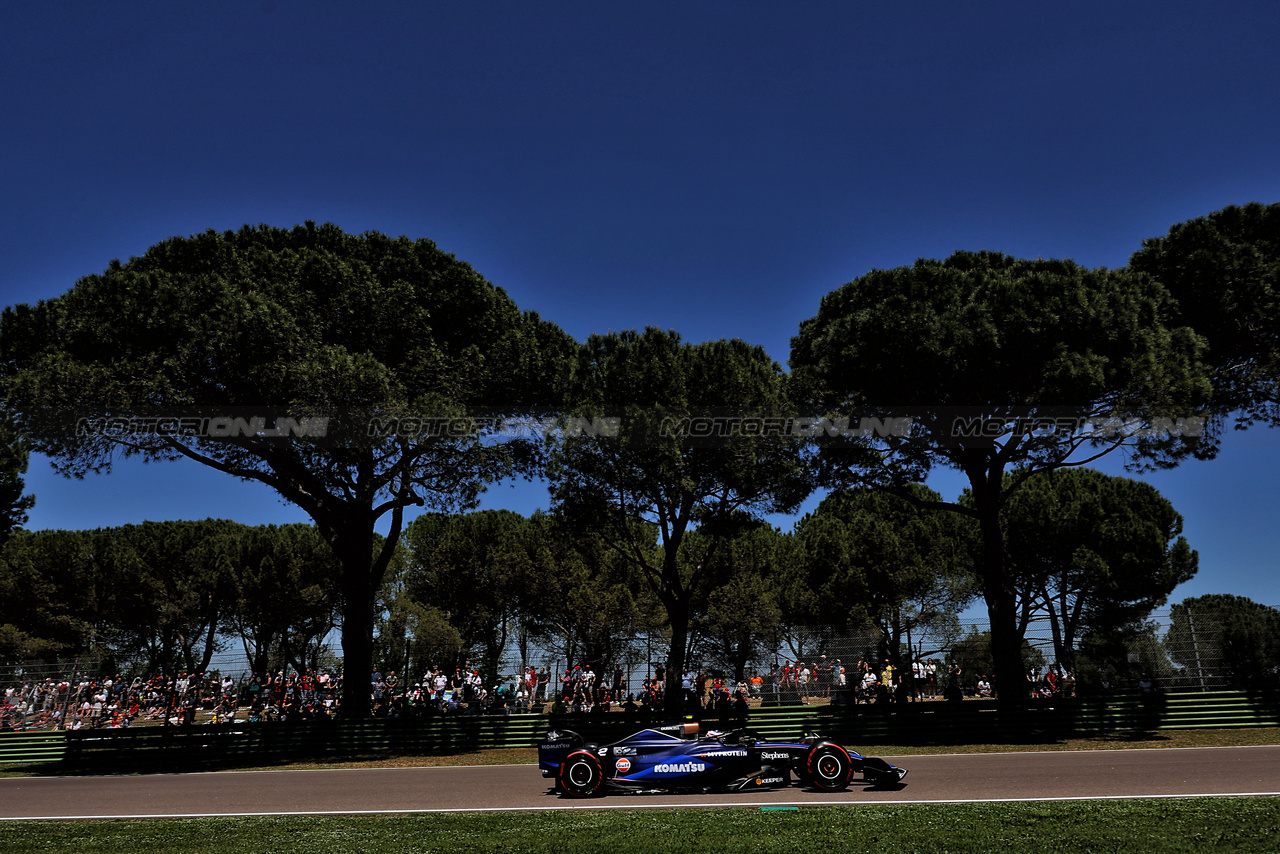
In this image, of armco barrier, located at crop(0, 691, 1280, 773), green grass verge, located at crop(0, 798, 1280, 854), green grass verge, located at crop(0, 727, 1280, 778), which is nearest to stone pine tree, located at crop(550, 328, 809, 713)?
armco barrier, located at crop(0, 691, 1280, 773)

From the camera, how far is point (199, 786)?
13.5 m

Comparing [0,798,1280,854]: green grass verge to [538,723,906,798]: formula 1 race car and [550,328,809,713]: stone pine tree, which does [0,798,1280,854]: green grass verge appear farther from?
[550,328,809,713]: stone pine tree

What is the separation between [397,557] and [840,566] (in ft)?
80.8

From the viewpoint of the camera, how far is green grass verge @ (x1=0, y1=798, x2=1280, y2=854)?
6.88m

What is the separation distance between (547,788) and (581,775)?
1.30 m

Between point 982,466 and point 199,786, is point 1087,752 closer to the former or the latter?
point 982,466

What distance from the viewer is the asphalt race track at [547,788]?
9930 mm

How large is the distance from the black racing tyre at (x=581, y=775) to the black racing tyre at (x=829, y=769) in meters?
2.91

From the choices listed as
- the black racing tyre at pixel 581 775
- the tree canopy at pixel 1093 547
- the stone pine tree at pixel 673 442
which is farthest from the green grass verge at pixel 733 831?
the tree canopy at pixel 1093 547

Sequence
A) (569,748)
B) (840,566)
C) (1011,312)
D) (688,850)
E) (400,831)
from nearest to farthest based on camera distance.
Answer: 1. (688,850)
2. (400,831)
3. (569,748)
4. (1011,312)
5. (840,566)

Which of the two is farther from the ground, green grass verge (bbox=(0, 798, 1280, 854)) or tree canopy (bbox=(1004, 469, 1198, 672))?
tree canopy (bbox=(1004, 469, 1198, 672))

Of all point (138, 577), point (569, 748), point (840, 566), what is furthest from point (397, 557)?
point (569, 748)

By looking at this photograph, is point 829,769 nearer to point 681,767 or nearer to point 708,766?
point 708,766

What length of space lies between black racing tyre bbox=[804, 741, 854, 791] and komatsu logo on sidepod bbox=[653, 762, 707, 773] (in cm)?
146
